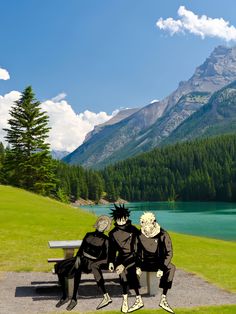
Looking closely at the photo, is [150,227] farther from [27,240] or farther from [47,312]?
[27,240]

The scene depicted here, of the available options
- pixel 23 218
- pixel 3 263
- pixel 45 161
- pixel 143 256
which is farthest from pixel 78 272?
pixel 45 161

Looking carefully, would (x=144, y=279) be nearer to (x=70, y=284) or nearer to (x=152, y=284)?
(x=152, y=284)

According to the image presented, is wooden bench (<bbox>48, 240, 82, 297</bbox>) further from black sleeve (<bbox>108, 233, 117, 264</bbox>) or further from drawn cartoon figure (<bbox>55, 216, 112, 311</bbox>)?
black sleeve (<bbox>108, 233, 117, 264</bbox>)

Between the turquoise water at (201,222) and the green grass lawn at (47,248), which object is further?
the turquoise water at (201,222)

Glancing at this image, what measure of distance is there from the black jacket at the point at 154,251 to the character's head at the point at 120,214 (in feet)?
1.55

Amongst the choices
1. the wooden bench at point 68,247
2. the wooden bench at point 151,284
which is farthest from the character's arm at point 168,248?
the wooden bench at point 151,284

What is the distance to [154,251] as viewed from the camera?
30.3 feet

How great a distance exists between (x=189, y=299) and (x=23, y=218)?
26.0 metres

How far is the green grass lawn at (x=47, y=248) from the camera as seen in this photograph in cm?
2025

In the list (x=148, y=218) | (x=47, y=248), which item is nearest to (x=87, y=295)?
(x=148, y=218)

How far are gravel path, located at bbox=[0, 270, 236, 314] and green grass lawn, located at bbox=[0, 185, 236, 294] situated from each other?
1.47 meters

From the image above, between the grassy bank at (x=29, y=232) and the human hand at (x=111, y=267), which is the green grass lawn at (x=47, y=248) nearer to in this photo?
the grassy bank at (x=29, y=232)

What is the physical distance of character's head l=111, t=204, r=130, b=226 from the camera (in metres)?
9.39

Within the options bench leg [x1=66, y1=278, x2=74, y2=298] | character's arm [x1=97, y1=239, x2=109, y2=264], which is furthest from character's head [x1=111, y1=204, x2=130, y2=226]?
bench leg [x1=66, y1=278, x2=74, y2=298]
